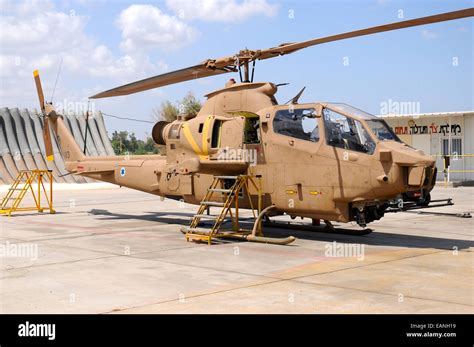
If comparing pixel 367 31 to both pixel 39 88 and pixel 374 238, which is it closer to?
pixel 374 238

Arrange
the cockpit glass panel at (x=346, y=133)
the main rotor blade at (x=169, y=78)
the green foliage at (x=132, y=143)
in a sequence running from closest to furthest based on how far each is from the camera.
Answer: the cockpit glass panel at (x=346, y=133) → the main rotor blade at (x=169, y=78) → the green foliage at (x=132, y=143)

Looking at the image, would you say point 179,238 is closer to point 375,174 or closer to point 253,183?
point 253,183

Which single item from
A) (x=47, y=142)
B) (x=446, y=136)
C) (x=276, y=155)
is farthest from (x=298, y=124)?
(x=446, y=136)

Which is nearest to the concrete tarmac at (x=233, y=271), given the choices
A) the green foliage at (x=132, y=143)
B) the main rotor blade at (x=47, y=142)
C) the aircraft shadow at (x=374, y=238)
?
the aircraft shadow at (x=374, y=238)

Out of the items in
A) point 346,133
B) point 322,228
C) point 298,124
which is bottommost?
point 322,228

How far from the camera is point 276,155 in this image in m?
12.6

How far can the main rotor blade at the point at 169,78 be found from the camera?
13.7 m

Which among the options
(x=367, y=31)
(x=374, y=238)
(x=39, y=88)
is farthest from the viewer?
(x=39, y=88)

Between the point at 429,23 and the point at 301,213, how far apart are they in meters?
4.47

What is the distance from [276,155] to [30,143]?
34590 mm

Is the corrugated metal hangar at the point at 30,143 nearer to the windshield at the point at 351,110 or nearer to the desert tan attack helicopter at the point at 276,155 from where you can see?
the desert tan attack helicopter at the point at 276,155

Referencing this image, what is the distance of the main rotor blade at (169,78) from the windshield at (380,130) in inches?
152

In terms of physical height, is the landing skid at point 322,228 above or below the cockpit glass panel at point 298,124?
below
